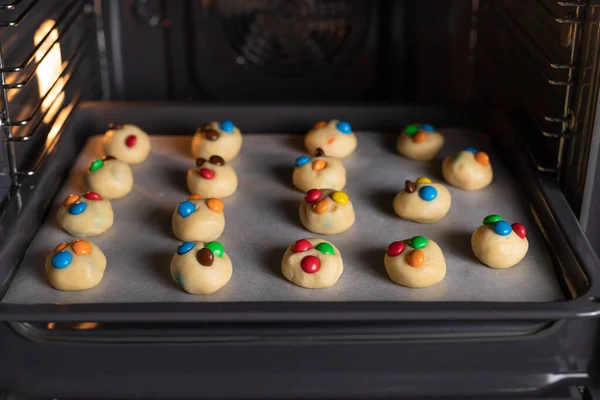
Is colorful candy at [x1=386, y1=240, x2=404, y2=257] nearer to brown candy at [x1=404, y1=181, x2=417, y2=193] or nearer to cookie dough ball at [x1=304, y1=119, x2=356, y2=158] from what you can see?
brown candy at [x1=404, y1=181, x2=417, y2=193]

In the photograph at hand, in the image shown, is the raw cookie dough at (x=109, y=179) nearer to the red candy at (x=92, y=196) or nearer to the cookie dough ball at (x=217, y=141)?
the red candy at (x=92, y=196)

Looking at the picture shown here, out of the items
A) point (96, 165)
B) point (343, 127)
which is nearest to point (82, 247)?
point (96, 165)

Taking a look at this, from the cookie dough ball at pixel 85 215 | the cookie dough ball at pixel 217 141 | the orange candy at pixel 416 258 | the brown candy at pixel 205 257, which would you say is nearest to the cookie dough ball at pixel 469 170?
the orange candy at pixel 416 258

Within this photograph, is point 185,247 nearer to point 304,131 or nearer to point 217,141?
point 217,141

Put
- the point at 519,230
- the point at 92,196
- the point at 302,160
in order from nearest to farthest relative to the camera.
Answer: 1. the point at 519,230
2. the point at 92,196
3. the point at 302,160

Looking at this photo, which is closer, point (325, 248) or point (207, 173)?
point (325, 248)

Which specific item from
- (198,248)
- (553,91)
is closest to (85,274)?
(198,248)

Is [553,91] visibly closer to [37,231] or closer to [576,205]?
[576,205]

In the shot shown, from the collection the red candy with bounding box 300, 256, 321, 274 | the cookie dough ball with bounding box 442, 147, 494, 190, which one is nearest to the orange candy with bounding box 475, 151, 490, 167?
the cookie dough ball with bounding box 442, 147, 494, 190
